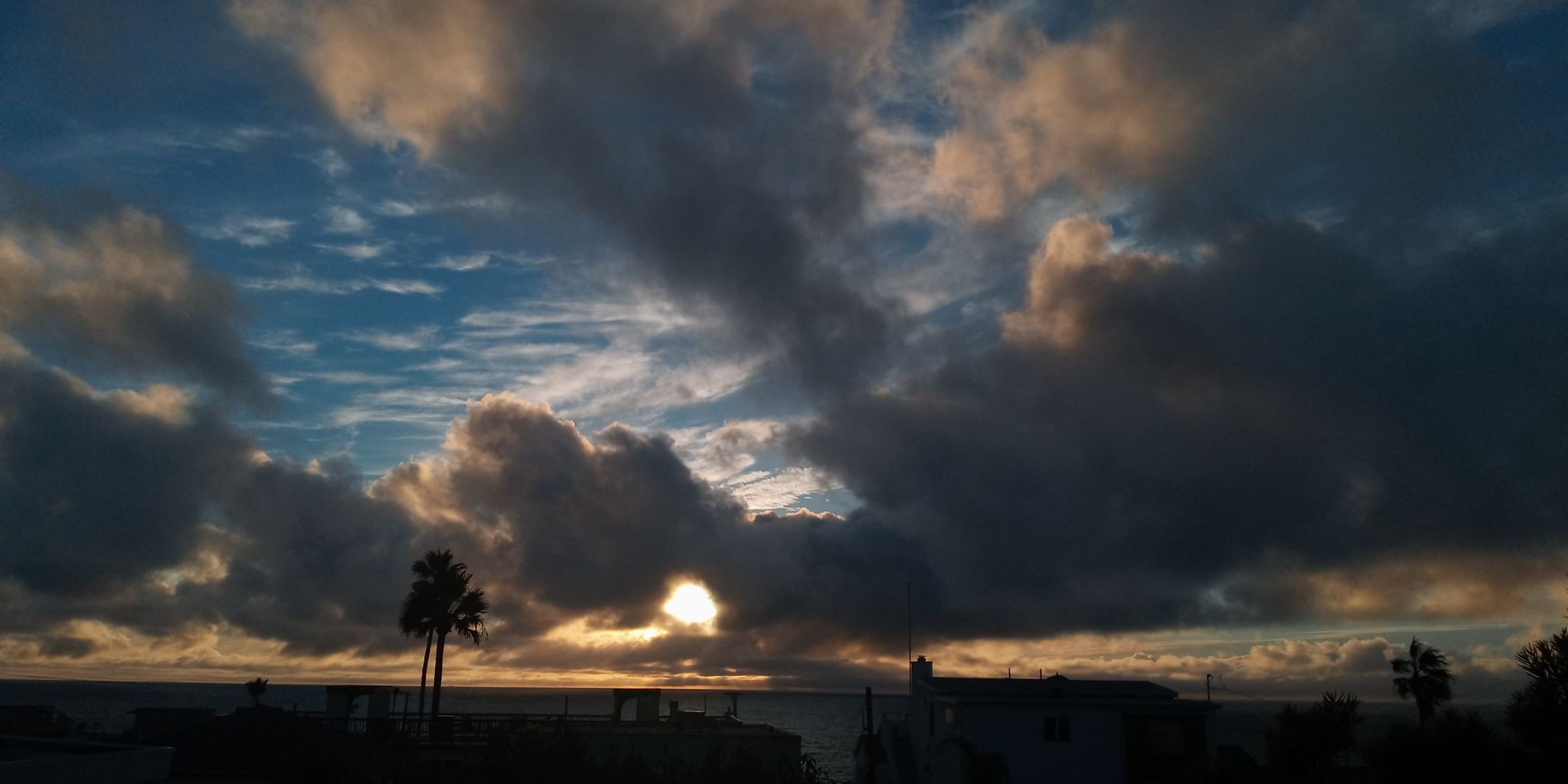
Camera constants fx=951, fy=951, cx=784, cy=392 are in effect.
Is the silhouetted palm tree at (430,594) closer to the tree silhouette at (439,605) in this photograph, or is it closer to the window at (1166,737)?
the tree silhouette at (439,605)

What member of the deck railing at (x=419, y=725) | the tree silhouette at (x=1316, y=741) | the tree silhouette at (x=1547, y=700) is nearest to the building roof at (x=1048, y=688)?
the tree silhouette at (x=1316, y=741)

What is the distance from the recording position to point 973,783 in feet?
149

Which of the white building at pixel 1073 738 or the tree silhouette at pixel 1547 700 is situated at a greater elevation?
the tree silhouette at pixel 1547 700

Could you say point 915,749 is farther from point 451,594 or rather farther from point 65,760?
point 65,760

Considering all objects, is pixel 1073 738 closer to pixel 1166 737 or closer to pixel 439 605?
pixel 1166 737

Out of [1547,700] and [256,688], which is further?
[256,688]

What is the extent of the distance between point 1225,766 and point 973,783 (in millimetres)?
12283

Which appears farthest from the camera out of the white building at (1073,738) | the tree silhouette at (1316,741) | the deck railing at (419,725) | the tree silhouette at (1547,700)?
the white building at (1073,738)

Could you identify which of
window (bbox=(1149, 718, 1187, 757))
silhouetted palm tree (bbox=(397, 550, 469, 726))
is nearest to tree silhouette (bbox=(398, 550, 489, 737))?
silhouetted palm tree (bbox=(397, 550, 469, 726))

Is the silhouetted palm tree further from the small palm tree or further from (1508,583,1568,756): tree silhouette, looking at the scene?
(1508,583,1568,756): tree silhouette

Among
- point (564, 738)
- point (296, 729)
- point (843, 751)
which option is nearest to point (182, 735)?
point (296, 729)

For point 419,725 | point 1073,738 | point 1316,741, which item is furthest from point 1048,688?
point 419,725

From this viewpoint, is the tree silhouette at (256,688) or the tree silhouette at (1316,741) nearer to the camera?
the tree silhouette at (1316,741)

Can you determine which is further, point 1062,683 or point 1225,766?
point 1062,683
